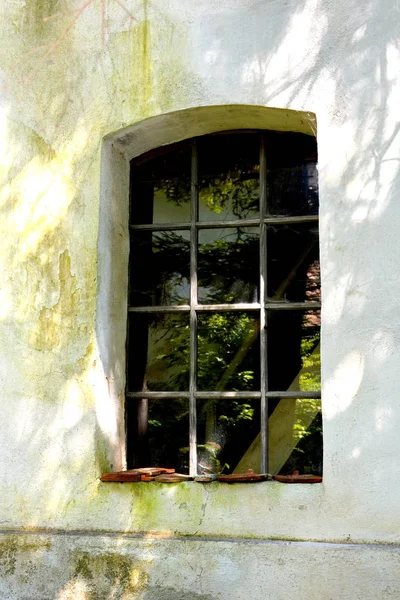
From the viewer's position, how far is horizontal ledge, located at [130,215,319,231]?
4.14m

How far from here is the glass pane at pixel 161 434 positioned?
4180mm

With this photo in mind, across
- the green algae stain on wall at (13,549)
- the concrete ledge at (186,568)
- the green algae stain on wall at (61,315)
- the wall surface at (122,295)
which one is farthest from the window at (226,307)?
the green algae stain on wall at (13,549)

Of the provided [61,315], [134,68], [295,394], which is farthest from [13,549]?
[134,68]

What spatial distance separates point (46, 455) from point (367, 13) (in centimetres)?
273

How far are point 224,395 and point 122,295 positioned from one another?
31.3 inches

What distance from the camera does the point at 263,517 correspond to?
374 cm

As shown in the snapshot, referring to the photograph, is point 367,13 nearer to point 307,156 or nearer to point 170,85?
point 307,156

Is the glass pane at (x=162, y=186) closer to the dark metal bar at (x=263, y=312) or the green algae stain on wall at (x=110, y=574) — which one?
the dark metal bar at (x=263, y=312)

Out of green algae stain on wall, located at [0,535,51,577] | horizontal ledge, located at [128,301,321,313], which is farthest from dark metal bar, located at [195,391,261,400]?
green algae stain on wall, located at [0,535,51,577]

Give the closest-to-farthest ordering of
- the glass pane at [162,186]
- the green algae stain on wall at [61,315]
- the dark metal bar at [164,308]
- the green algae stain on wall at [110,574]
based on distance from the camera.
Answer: the green algae stain on wall at [110,574]
the green algae stain on wall at [61,315]
the dark metal bar at [164,308]
the glass pane at [162,186]

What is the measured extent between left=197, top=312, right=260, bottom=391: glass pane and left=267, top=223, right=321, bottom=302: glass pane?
222 millimetres

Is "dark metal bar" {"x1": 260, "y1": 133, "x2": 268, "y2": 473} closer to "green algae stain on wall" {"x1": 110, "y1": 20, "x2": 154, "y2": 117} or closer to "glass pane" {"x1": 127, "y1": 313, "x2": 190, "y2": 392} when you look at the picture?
"glass pane" {"x1": 127, "y1": 313, "x2": 190, "y2": 392}

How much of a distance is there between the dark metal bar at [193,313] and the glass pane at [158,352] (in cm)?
6

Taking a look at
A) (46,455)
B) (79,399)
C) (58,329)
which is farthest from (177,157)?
(46,455)
